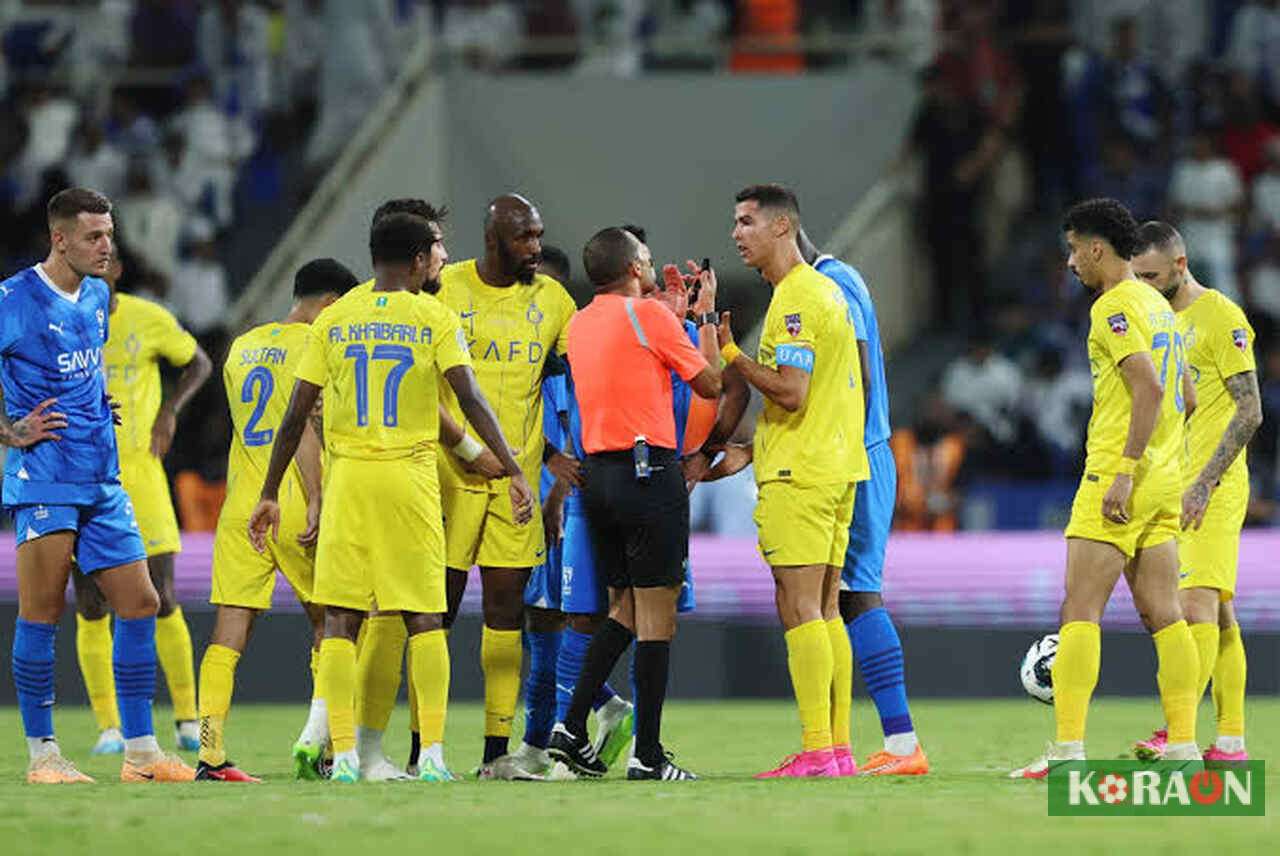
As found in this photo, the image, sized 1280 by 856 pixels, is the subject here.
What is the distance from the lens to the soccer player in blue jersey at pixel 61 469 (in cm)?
1120

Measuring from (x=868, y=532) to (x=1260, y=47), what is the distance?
468 inches

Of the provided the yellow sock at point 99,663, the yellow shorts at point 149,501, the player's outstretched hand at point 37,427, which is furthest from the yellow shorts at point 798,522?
the yellow shorts at point 149,501

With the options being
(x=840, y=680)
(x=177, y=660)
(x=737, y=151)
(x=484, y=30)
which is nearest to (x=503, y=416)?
(x=840, y=680)

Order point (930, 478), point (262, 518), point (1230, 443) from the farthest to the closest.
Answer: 1. point (930, 478)
2. point (1230, 443)
3. point (262, 518)

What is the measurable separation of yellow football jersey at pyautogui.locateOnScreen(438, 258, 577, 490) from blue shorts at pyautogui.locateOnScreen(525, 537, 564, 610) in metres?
0.44

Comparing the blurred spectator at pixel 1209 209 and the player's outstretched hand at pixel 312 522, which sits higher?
the blurred spectator at pixel 1209 209

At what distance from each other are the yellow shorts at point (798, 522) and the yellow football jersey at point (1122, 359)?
1.09 meters

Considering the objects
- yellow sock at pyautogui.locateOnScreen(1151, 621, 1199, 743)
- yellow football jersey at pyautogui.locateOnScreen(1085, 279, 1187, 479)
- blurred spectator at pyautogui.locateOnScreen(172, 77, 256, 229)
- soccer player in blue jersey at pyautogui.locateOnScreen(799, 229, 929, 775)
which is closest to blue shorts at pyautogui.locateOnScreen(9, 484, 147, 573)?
soccer player in blue jersey at pyautogui.locateOnScreen(799, 229, 929, 775)

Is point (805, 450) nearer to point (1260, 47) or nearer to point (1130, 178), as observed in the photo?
point (1130, 178)

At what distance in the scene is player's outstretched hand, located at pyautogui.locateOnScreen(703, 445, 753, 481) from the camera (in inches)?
465

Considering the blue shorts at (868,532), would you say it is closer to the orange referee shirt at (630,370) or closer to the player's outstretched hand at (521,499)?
the orange referee shirt at (630,370)

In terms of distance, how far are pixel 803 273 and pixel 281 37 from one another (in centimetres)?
1360

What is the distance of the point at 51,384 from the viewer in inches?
443

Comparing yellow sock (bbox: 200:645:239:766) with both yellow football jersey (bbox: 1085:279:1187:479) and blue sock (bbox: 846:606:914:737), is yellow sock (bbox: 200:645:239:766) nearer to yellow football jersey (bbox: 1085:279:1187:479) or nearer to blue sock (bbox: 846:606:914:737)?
blue sock (bbox: 846:606:914:737)
